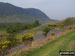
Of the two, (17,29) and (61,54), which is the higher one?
(61,54)

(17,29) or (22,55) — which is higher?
(22,55)

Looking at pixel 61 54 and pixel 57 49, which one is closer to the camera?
pixel 61 54

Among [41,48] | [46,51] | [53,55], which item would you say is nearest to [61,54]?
[53,55]

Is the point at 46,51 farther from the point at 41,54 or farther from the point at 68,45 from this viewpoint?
the point at 68,45

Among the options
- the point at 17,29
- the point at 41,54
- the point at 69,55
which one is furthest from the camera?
the point at 17,29

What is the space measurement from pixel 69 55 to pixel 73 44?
2.52 meters

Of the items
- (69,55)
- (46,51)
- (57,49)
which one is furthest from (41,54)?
(69,55)

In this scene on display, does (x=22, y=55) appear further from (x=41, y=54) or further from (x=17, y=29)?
(x=17, y=29)

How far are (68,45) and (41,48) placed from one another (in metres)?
2.54

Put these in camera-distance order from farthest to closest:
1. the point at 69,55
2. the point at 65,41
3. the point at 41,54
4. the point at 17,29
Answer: the point at 17,29 → the point at 65,41 → the point at 41,54 → the point at 69,55

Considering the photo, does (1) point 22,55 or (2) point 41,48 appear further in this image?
(2) point 41,48

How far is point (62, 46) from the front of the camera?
13.8 m

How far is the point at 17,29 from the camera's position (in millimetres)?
90500

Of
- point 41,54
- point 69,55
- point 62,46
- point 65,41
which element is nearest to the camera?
point 69,55
